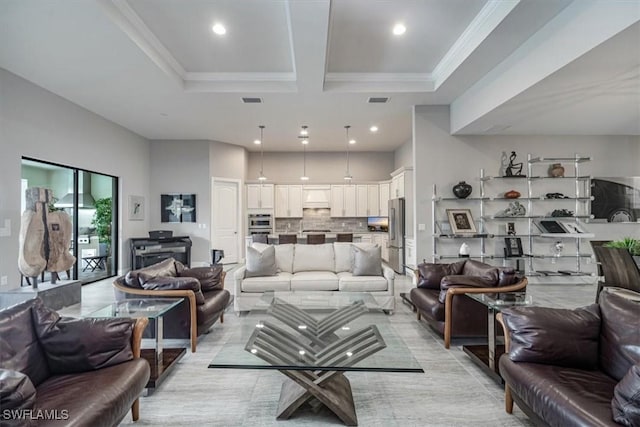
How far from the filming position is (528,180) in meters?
6.16

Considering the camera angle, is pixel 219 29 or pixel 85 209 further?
pixel 85 209

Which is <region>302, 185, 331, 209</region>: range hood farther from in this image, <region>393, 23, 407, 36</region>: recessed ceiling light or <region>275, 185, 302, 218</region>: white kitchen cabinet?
<region>393, 23, 407, 36</region>: recessed ceiling light

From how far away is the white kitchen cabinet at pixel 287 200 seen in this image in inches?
380

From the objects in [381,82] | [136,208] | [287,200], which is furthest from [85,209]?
[381,82]

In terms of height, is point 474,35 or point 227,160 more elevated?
point 474,35

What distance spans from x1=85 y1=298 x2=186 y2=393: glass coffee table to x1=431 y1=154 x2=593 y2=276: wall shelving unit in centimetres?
458

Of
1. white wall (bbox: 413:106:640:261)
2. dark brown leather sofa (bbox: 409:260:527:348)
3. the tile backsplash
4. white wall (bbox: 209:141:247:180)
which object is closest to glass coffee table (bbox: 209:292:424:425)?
dark brown leather sofa (bbox: 409:260:527:348)

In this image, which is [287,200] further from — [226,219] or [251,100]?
[251,100]

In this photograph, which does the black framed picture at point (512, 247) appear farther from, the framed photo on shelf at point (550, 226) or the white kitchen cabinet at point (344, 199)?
the white kitchen cabinet at point (344, 199)

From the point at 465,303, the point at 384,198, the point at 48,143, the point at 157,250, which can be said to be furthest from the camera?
the point at 384,198

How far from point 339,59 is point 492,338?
4.06m

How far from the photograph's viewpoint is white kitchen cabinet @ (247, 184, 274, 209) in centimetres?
942

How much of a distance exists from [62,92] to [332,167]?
21.9ft

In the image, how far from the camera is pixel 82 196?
20.5 feet
